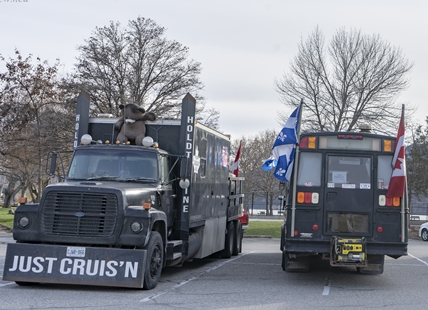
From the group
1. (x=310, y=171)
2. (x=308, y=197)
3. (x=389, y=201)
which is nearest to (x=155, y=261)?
(x=308, y=197)

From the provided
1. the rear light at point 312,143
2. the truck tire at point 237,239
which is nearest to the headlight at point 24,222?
the rear light at point 312,143

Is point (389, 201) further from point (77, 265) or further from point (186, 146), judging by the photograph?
point (77, 265)

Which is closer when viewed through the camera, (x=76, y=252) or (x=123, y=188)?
(x=76, y=252)

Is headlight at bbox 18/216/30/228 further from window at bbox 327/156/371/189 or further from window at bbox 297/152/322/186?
window at bbox 327/156/371/189

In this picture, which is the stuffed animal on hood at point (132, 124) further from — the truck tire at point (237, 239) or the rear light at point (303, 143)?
the truck tire at point (237, 239)

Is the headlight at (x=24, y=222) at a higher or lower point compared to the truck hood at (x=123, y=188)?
lower

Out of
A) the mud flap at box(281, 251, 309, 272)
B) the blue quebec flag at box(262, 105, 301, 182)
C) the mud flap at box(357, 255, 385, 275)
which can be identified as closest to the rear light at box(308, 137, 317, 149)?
the blue quebec flag at box(262, 105, 301, 182)

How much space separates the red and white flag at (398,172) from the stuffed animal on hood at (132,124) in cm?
495

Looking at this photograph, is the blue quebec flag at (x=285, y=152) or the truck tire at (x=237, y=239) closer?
the blue quebec flag at (x=285, y=152)

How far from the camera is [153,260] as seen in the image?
40.9 ft

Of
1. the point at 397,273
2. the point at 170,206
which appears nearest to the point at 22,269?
the point at 170,206

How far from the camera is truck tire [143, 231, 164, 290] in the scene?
1205cm

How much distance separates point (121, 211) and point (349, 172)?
4.70 metres

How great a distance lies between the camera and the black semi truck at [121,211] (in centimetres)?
1177
